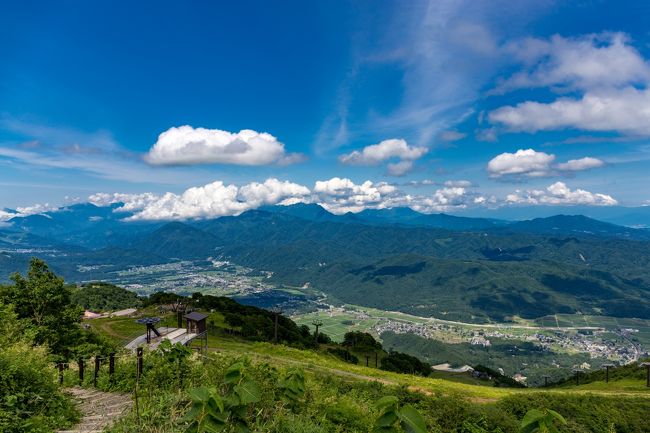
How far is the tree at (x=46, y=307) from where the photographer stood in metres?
24.1

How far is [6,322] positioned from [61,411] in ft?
39.7

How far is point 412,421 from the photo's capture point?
439cm


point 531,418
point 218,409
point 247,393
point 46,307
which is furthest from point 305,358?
point 531,418

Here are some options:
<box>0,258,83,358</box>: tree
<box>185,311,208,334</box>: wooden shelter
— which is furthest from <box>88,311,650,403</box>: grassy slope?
<box>0,258,83,358</box>: tree

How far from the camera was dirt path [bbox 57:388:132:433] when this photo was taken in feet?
34.1

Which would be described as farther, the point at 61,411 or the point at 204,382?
the point at 204,382

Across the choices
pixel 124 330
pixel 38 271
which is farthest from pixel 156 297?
pixel 38 271

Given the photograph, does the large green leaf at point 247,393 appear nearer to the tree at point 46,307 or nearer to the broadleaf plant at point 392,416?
the broadleaf plant at point 392,416

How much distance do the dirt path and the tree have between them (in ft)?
34.5

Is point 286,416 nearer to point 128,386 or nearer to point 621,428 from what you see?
point 128,386

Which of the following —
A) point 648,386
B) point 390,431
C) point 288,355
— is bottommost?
point 648,386

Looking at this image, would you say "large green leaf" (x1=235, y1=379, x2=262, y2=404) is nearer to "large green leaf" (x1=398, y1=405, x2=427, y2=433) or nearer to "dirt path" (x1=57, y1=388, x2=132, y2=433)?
"large green leaf" (x1=398, y1=405, x2=427, y2=433)

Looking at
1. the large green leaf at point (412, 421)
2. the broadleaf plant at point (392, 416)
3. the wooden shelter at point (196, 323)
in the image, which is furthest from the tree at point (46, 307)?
the large green leaf at point (412, 421)

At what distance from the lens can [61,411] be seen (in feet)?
35.1
